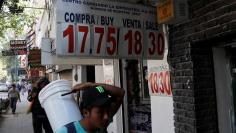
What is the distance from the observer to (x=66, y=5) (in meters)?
5.09

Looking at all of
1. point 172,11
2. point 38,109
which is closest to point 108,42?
point 172,11

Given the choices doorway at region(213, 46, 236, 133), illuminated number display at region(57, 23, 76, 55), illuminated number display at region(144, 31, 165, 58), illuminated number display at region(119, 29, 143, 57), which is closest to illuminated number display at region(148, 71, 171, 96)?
illuminated number display at region(144, 31, 165, 58)

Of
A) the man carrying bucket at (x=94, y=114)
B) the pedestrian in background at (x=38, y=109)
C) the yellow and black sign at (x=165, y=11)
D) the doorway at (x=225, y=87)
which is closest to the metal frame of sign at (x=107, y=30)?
the yellow and black sign at (x=165, y=11)

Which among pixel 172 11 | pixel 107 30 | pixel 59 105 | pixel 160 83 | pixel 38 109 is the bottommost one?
pixel 38 109

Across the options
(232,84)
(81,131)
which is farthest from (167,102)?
(81,131)

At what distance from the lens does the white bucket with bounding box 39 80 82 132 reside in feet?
12.5

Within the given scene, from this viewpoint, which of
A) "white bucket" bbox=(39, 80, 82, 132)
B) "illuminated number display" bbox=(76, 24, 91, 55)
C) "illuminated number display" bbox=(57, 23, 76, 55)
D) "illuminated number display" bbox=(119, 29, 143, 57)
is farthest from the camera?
"illuminated number display" bbox=(119, 29, 143, 57)

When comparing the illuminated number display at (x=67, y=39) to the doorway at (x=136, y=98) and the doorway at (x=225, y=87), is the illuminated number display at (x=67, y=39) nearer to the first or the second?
the doorway at (x=225, y=87)

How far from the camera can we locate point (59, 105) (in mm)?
3922

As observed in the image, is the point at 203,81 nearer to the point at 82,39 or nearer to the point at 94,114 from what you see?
the point at 82,39

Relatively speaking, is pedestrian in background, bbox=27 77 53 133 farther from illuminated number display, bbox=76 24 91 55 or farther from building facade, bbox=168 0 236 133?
building facade, bbox=168 0 236 133

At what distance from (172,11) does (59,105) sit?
2.08 m

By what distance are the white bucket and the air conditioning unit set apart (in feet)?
5.73

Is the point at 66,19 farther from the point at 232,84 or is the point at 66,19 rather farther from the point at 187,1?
the point at 232,84
